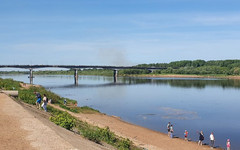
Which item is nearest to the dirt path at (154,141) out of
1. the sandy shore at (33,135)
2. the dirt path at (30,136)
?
the sandy shore at (33,135)

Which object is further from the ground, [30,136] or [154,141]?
[30,136]

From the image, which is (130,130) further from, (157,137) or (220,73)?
(220,73)

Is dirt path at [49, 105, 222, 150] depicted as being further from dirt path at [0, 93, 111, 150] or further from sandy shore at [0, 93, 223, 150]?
dirt path at [0, 93, 111, 150]

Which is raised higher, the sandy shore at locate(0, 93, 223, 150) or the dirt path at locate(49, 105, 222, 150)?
the sandy shore at locate(0, 93, 223, 150)

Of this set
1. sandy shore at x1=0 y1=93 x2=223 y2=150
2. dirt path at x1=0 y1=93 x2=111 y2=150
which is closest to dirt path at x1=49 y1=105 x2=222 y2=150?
sandy shore at x1=0 y1=93 x2=223 y2=150

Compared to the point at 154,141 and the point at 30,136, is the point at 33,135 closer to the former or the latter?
the point at 30,136

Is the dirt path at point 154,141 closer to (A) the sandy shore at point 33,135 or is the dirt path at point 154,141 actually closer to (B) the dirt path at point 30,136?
(A) the sandy shore at point 33,135

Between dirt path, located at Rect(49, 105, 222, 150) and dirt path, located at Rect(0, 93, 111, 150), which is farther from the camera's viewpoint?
dirt path, located at Rect(49, 105, 222, 150)

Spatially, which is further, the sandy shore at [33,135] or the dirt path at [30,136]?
the sandy shore at [33,135]

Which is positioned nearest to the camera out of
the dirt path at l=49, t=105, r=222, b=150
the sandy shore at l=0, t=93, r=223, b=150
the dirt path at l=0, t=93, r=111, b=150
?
the dirt path at l=0, t=93, r=111, b=150

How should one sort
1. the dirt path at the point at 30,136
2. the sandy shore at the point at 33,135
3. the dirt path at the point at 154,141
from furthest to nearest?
the dirt path at the point at 154,141
the sandy shore at the point at 33,135
the dirt path at the point at 30,136

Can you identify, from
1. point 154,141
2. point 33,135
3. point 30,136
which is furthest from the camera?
point 154,141

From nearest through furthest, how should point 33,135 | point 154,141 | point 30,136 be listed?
point 30,136 → point 33,135 → point 154,141

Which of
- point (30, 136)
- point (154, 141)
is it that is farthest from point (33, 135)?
point (154, 141)
